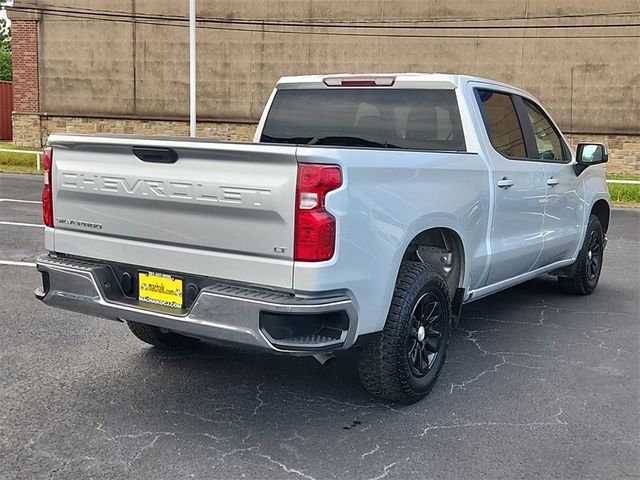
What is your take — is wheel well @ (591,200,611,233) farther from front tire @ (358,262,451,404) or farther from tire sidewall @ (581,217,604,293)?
front tire @ (358,262,451,404)

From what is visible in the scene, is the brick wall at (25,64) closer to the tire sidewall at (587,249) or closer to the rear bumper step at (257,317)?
the tire sidewall at (587,249)

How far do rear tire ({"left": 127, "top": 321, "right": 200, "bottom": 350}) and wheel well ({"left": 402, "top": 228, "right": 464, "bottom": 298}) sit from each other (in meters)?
1.71

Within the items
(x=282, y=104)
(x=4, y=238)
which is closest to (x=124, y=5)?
(x=4, y=238)

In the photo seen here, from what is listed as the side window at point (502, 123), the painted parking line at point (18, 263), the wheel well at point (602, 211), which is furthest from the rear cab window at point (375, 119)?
the painted parking line at point (18, 263)

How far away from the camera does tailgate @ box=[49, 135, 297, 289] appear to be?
11.0 ft

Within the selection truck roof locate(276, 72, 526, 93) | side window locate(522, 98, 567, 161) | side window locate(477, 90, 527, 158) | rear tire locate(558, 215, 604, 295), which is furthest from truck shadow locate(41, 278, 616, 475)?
truck roof locate(276, 72, 526, 93)

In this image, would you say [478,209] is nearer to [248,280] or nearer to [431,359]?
[431,359]

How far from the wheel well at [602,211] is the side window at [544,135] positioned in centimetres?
105

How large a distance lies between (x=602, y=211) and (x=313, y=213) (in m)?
4.92

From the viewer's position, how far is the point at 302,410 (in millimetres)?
4035

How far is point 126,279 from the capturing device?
12.8 feet

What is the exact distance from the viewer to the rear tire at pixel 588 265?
6.81 meters

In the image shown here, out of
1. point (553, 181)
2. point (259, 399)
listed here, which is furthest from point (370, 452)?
point (553, 181)

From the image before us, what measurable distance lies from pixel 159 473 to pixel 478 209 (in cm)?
261
